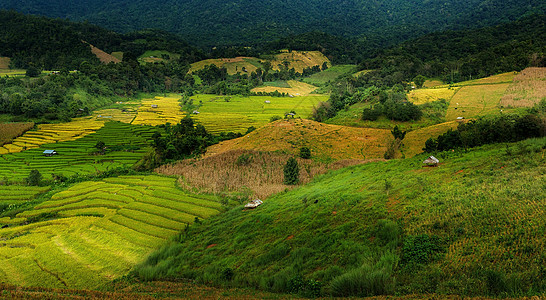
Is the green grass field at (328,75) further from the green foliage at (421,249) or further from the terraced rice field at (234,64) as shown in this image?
the green foliage at (421,249)

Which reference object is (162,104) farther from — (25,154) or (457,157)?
(457,157)

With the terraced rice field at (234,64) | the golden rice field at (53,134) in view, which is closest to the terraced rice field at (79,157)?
the golden rice field at (53,134)

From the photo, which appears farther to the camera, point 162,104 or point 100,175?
point 162,104

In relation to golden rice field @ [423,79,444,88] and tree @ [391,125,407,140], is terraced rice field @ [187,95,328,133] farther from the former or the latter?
golden rice field @ [423,79,444,88]

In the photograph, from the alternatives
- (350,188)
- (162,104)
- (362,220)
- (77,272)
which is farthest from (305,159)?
(162,104)

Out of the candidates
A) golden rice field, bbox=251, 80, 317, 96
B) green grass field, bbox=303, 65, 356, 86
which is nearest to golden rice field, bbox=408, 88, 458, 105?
golden rice field, bbox=251, 80, 317, 96

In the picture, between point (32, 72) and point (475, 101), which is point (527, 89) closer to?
point (475, 101)

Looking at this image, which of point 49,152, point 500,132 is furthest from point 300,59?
point 500,132
